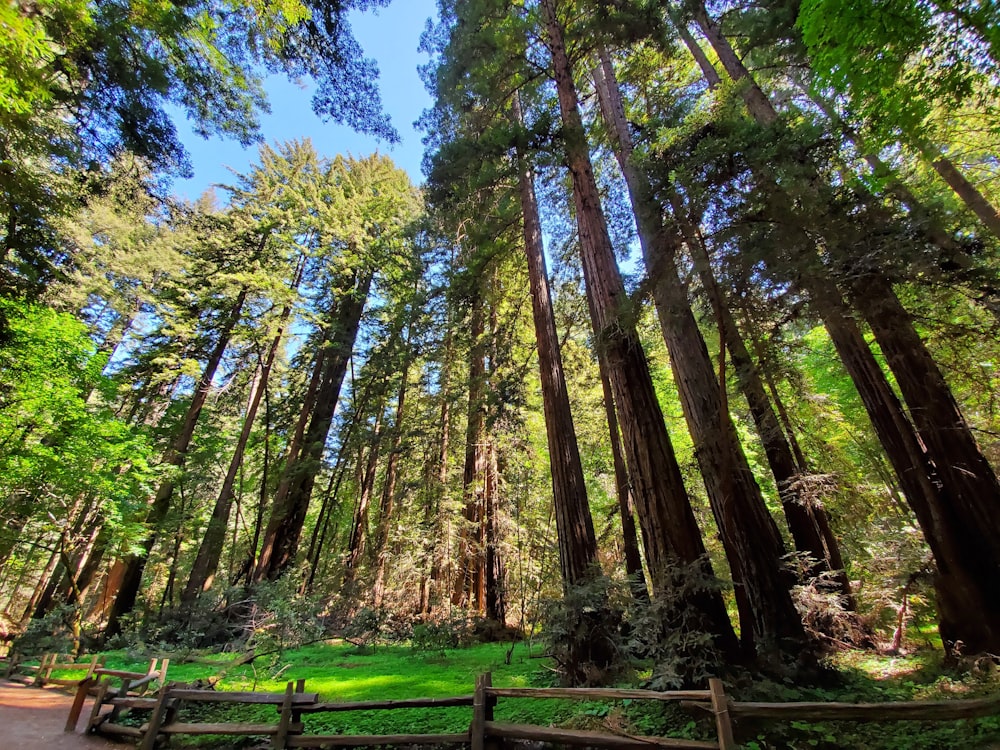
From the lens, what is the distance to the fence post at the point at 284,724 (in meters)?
4.62

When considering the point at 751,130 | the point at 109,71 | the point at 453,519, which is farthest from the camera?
the point at 453,519

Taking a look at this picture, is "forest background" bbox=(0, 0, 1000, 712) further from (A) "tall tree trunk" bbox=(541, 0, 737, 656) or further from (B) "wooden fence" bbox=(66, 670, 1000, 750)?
(B) "wooden fence" bbox=(66, 670, 1000, 750)

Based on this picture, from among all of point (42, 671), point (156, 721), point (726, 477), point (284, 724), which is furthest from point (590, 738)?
point (42, 671)

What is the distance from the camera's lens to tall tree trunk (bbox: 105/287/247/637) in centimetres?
1371

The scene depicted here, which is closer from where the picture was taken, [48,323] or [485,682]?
[485,682]

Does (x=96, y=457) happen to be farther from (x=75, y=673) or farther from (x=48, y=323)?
(x=75, y=673)

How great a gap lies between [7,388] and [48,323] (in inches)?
74.2

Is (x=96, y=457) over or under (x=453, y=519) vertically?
over

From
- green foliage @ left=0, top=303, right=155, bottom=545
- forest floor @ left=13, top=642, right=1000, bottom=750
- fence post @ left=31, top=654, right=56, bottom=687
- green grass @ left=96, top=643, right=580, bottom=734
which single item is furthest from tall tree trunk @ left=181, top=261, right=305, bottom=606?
forest floor @ left=13, top=642, right=1000, bottom=750

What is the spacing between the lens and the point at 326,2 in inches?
277

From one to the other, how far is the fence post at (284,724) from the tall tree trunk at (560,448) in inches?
138

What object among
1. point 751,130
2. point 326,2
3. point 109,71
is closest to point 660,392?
point 751,130

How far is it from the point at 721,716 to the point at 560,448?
4.03m

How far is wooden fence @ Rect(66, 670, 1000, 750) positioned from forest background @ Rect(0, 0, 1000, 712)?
751 mm
